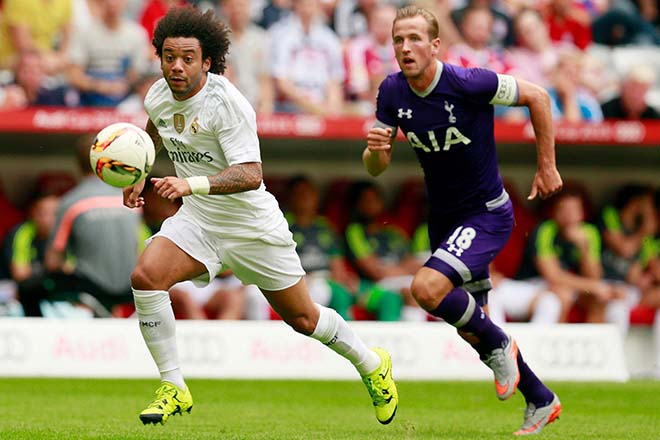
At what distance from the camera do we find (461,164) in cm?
767

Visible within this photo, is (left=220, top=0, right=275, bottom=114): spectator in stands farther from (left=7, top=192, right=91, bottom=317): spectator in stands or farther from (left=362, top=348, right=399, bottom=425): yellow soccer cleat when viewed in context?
(left=362, top=348, right=399, bottom=425): yellow soccer cleat

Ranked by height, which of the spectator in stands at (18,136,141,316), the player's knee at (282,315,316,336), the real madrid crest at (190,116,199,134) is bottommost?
the spectator in stands at (18,136,141,316)

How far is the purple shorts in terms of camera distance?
7.42 meters

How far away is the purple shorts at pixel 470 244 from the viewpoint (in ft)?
24.3

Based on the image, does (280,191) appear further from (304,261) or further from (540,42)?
(540,42)

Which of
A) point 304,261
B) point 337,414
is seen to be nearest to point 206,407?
point 337,414

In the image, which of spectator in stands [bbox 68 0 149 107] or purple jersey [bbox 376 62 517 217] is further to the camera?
spectator in stands [bbox 68 0 149 107]

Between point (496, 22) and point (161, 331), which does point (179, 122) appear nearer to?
point (161, 331)

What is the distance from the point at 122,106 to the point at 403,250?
148 inches

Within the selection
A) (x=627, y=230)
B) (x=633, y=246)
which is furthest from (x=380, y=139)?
(x=627, y=230)

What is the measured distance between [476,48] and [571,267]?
297 centimetres

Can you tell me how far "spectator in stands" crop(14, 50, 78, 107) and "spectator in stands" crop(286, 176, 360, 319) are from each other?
9.39 ft

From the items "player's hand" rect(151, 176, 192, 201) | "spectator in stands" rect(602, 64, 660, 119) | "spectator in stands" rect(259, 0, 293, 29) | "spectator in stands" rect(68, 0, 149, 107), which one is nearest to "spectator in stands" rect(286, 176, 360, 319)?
"spectator in stands" rect(259, 0, 293, 29)

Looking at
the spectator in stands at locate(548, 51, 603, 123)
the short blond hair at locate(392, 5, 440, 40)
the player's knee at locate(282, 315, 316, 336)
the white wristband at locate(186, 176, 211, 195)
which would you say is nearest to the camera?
the white wristband at locate(186, 176, 211, 195)
